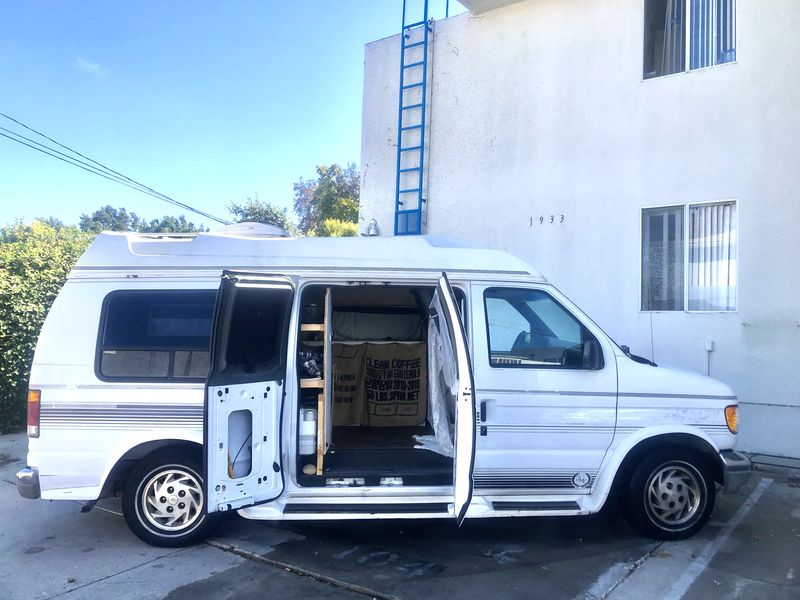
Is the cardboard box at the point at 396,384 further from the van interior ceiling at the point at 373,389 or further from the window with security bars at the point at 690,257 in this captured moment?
the window with security bars at the point at 690,257

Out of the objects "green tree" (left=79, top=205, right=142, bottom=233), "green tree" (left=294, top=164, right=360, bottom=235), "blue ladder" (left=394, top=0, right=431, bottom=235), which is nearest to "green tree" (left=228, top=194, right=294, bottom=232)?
"green tree" (left=294, top=164, right=360, bottom=235)

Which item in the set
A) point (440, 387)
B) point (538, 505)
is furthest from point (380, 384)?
point (538, 505)

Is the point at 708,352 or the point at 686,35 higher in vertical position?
the point at 686,35

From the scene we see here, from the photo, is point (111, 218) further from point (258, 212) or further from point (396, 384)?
point (396, 384)

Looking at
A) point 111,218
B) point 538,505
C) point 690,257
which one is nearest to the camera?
point 538,505

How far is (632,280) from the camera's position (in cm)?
864

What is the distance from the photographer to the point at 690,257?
837cm

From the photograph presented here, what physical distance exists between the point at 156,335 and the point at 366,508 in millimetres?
2142

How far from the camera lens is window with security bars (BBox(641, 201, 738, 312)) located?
26.6 ft

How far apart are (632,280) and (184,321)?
6.18 m

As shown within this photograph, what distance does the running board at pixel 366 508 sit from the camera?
468 cm

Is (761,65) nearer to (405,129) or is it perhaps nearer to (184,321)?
(405,129)

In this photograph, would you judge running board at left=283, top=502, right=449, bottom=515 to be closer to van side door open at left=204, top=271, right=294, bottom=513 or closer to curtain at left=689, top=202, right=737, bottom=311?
van side door open at left=204, top=271, right=294, bottom=513

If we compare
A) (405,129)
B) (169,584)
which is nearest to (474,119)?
(405,129)
